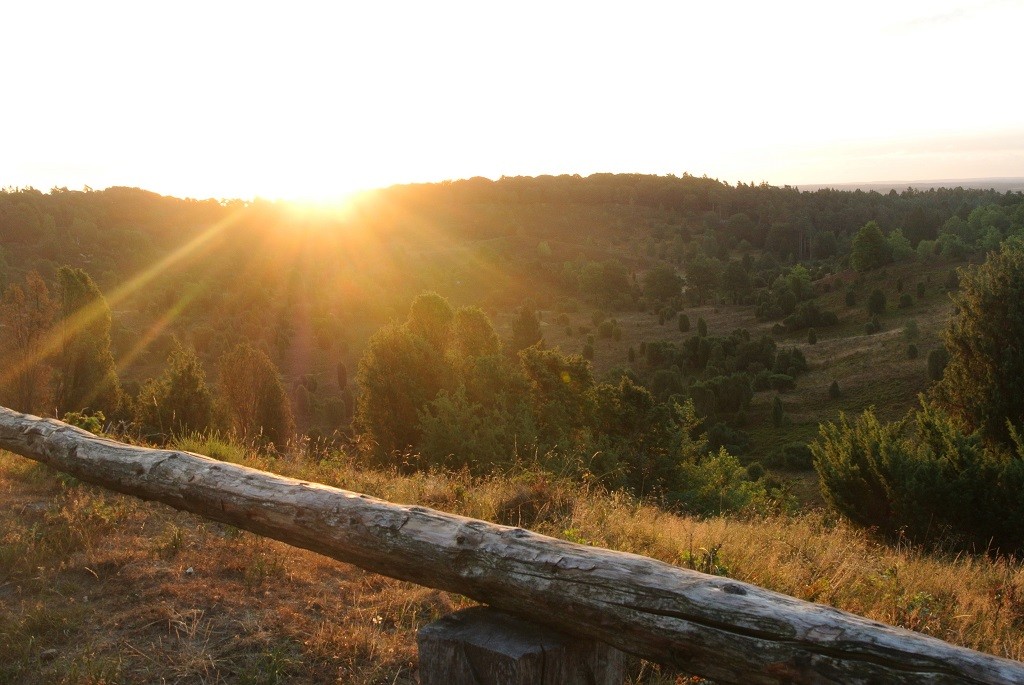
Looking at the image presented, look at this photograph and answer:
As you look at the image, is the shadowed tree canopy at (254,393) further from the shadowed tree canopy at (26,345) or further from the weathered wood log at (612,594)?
the weathered wood log at (612,594)

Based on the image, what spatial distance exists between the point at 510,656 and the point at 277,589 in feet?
7.12

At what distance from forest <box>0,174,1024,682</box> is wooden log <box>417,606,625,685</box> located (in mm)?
1677

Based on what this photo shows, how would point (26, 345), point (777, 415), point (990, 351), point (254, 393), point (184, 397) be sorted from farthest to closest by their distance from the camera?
point (777, 415)
point (254, 393)
point (26, 345)
point (184, 397)
point (990, 351)

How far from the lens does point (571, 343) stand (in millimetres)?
60156

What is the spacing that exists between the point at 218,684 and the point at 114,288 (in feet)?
202

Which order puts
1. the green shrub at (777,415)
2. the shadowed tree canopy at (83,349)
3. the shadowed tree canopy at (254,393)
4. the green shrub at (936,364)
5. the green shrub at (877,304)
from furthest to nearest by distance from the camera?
the green shrub at (877,304) → the green shrub at (777,415) → the green shrub at (936,364) → the shadowed tree canopy at (254,393) → the shadowed tree canopy at (83,349)

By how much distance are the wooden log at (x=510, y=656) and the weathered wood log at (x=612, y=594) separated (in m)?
0.08

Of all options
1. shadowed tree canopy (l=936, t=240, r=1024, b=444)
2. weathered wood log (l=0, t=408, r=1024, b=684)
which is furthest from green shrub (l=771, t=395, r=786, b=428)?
weathered wood log (l=0, t=408, r=1024, b=684)

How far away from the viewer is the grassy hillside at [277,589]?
329 cm

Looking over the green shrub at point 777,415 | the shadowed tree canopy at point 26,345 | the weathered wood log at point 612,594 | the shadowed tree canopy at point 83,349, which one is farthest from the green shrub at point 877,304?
the weathered wood log at point 612,594

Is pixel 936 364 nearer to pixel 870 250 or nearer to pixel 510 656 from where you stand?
pixel 870 250

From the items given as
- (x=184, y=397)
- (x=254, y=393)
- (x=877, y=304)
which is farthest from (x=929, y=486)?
(x=877, y=304)

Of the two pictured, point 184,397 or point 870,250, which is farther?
point 870,250

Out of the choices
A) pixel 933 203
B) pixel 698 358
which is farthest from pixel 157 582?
pixel 933 203
